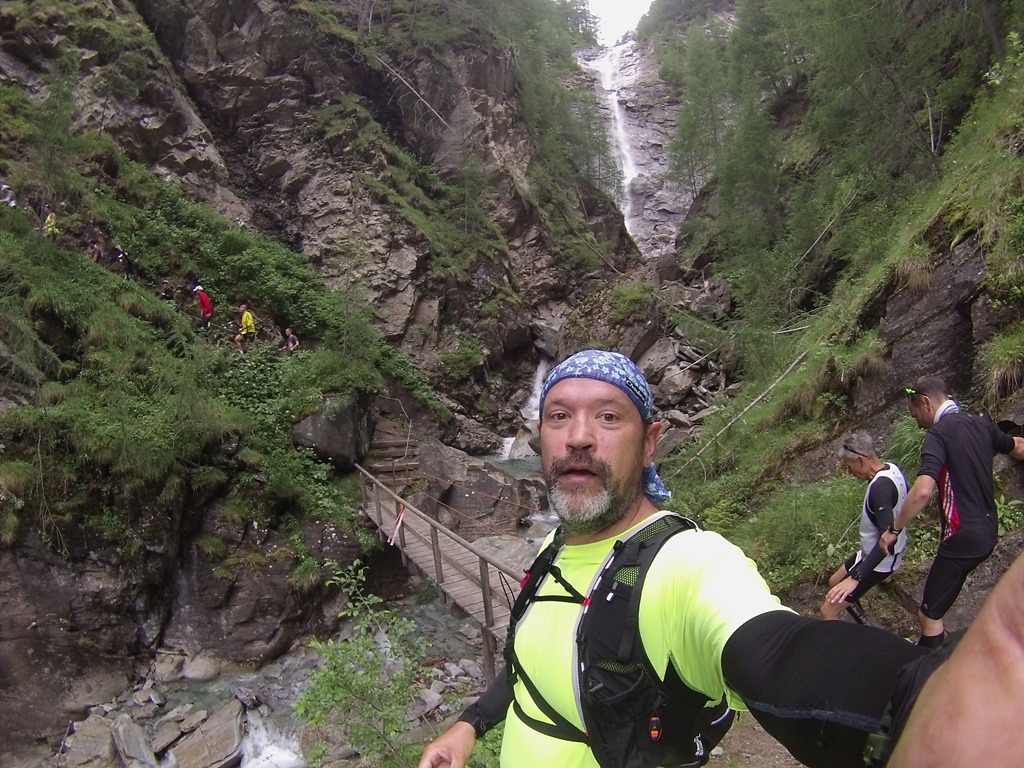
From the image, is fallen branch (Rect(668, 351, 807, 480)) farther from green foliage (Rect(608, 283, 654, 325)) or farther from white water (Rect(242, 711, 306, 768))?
green foliage (Rect(608, 283, 654, 325))

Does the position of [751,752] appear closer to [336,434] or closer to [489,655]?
[489,655]

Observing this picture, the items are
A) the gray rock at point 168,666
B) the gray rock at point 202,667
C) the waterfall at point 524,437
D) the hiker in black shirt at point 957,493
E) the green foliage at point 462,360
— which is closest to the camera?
the hiker in black shirt at point 957,493

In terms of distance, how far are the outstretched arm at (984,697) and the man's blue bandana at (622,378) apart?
1.13 metres

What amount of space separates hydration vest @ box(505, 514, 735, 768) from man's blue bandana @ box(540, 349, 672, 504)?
35cm

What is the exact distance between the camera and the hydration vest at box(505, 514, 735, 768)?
1.18 metres

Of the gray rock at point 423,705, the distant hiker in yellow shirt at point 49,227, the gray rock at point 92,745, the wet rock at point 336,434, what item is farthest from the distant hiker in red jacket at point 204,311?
the gray rock at point 423,705

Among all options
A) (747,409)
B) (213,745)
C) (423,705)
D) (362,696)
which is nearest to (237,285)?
(213,745)

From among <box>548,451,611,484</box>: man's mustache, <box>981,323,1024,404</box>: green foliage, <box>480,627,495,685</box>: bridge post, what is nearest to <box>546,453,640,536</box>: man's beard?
<box>548,451,611,484</box>: man's mustache

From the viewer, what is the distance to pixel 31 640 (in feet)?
25.2

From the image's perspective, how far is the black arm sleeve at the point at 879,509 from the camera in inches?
125

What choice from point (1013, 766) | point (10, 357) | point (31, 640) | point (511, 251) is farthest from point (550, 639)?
point (511, 251)

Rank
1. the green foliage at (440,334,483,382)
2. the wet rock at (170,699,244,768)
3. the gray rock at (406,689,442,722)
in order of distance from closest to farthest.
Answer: the gray rock at (406,689,442,722)
the wet rock at (170,699,244,768)
the green foliage at (440,334,483,382)

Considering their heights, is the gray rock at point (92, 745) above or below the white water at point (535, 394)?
above

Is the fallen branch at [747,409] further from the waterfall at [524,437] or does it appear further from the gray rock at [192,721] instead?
the gray rock at [192,721]
